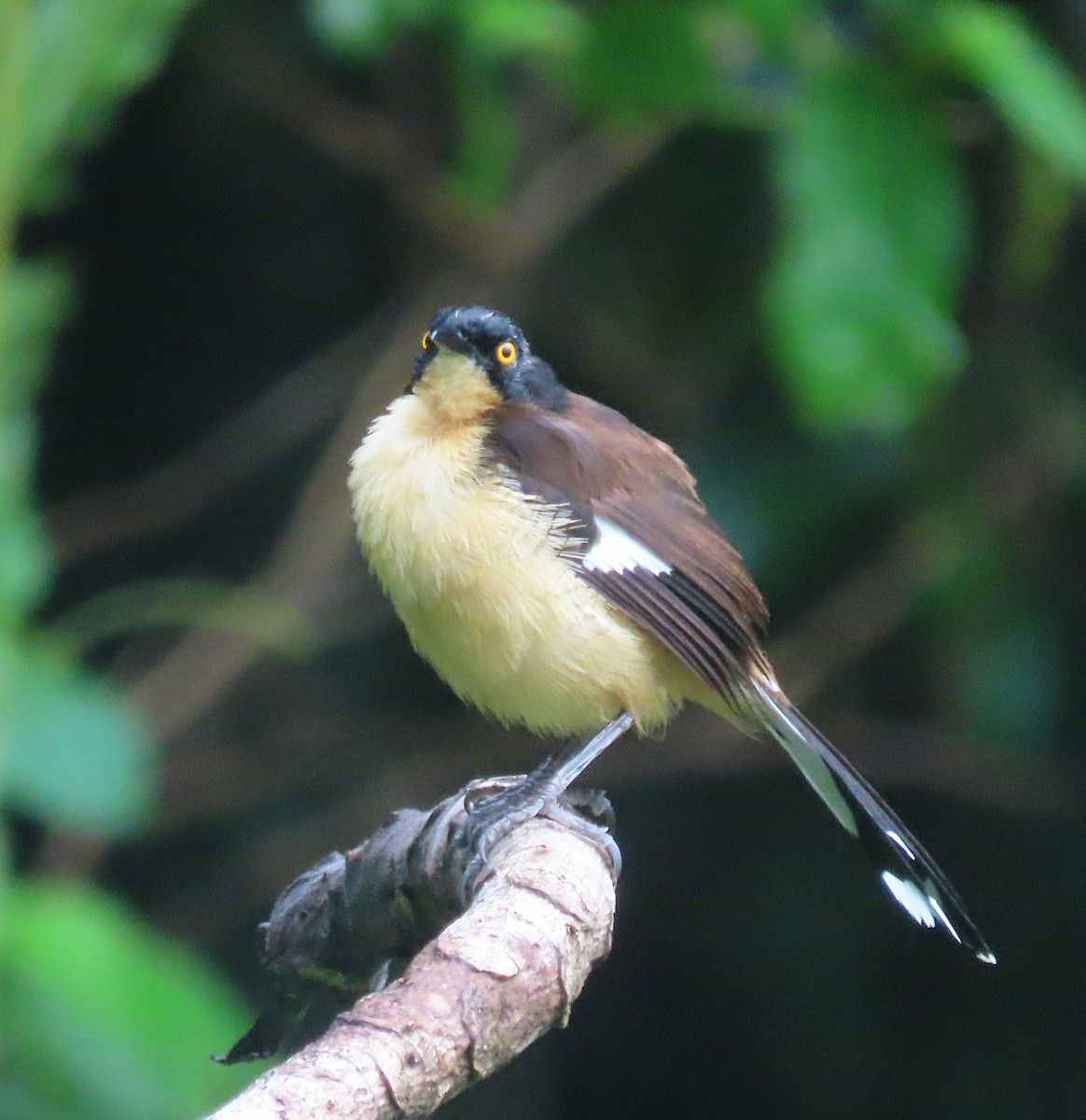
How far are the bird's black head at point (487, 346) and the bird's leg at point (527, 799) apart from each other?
0.62 metres

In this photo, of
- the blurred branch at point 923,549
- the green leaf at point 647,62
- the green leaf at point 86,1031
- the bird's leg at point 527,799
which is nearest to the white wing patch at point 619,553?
the bird's leg at point 527,799

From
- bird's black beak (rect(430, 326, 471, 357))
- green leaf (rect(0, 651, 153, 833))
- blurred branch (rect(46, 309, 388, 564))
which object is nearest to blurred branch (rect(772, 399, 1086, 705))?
blurred branch (rect(46, 309, 388, 564))

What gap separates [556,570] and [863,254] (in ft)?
4.10

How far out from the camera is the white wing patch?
288 cm

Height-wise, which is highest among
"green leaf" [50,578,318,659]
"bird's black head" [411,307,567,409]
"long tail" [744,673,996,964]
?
"bird's black head" [411,307,567,409]

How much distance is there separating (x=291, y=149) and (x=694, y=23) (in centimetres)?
205

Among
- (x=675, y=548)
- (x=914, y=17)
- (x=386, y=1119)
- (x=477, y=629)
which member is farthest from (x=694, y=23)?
(x=386, y=1119)

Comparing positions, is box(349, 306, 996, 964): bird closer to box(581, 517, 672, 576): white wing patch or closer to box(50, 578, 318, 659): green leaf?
box(581, 517, 672, 576): white wing patch

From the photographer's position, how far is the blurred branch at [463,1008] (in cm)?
151

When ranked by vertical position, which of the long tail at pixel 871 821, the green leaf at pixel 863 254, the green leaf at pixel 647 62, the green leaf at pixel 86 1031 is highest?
the green leaf at pixel 647 62

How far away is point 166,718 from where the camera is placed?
4.71 meters

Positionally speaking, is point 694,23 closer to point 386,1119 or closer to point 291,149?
point 291,149

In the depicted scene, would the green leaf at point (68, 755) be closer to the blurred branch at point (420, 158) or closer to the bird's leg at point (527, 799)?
the bird's leg at point (527, 799)

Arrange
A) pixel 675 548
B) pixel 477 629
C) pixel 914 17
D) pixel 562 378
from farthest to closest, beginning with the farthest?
pixel 562 378
pixel 914 17
pixel 675 548
pixel 477 629
